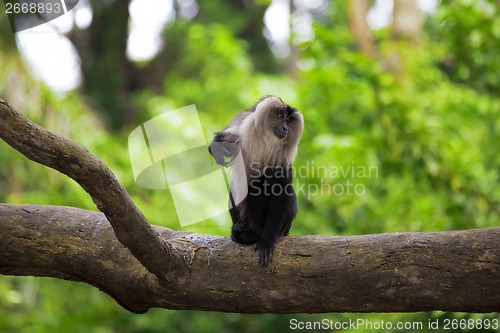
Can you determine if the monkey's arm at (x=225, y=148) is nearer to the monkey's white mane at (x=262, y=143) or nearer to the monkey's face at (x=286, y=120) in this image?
the monkey's white mane at (x=262, y=143)

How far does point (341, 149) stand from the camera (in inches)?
295

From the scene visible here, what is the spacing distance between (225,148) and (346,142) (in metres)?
3.02

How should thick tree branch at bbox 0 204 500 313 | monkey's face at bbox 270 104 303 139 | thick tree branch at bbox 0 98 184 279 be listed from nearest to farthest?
thick tree branch at bbox 0 98 184 279 < thick tree branch at bbox 0 204 500 313 < monkey's face at bbox 270 104 303 139

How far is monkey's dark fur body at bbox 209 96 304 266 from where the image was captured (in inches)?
187

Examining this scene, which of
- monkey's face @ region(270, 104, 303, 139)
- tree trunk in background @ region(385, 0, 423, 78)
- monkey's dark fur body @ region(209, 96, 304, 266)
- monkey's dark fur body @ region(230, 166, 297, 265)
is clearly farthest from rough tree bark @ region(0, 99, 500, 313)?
tree trunk in background @ region(385, 0, 423, 78)

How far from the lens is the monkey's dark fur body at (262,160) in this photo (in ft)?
15.6

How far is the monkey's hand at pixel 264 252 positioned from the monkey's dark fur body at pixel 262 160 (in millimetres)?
412

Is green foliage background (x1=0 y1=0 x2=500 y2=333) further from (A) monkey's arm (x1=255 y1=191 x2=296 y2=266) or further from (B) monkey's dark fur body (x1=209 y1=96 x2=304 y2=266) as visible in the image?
(B) monkey's dark fur body (x1=209 y1=96 x2=304 y2=266)

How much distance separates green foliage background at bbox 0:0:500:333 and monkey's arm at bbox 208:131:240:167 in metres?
2.02

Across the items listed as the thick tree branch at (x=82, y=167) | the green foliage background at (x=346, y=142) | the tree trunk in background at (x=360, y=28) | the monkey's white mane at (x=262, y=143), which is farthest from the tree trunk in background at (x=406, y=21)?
the thick tree branch at (x=82, y=167)

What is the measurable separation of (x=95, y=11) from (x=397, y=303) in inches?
560

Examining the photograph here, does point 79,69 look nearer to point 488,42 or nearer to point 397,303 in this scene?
point 488,42

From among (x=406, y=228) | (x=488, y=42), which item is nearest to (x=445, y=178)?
(x=406, y=228)

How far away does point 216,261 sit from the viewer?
4199mm
